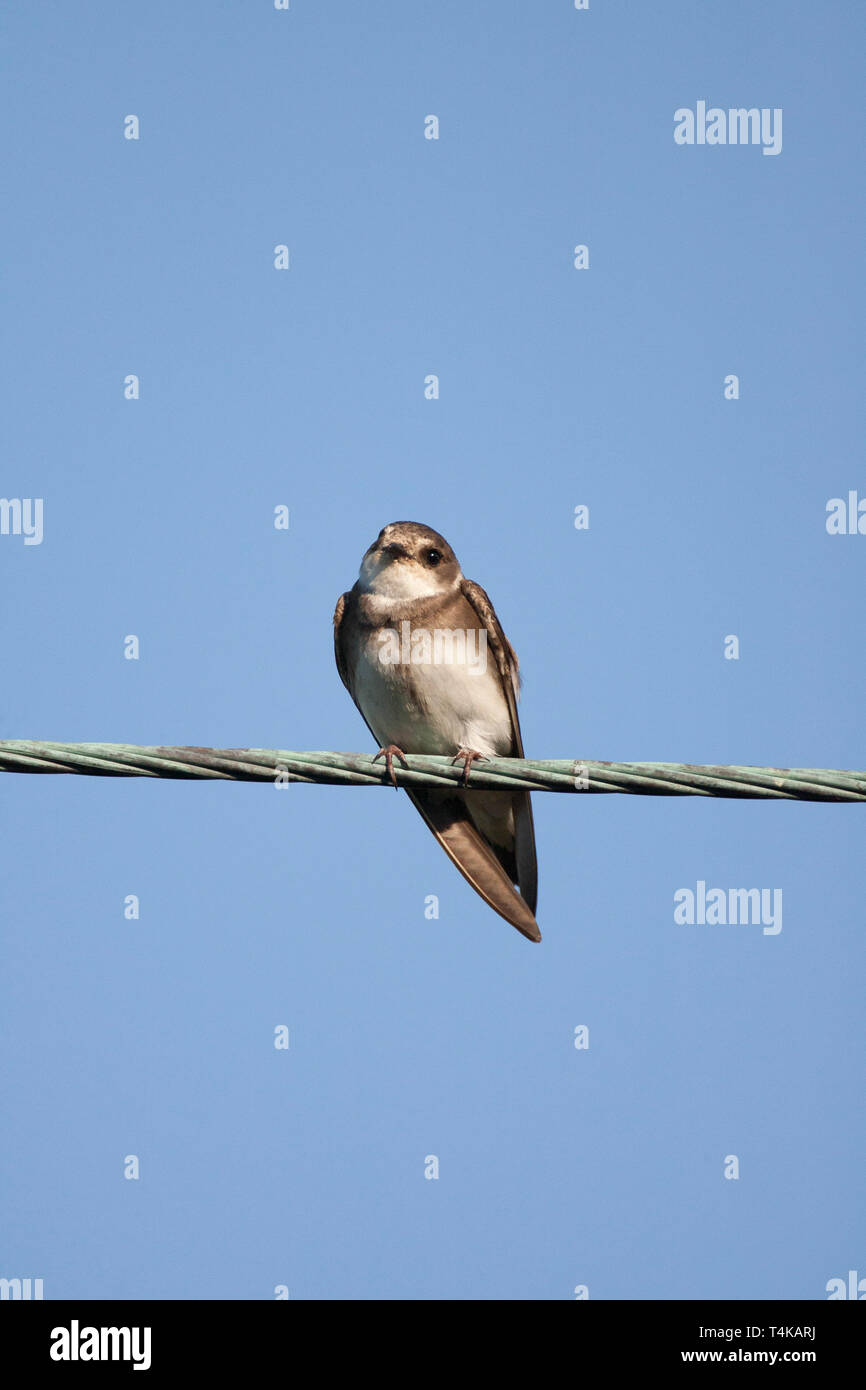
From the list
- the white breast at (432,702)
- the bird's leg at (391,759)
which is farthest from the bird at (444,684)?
the bird's leg at (391,759)

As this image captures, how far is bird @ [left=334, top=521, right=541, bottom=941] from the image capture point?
726cm

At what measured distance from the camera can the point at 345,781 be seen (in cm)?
508

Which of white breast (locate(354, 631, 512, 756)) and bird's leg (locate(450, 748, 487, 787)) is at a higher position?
white breast (locate(354, 631, 512, 756))

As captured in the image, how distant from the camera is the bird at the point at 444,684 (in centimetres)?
726

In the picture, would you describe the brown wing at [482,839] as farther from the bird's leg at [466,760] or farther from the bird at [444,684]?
the bird's leg at [466,760]

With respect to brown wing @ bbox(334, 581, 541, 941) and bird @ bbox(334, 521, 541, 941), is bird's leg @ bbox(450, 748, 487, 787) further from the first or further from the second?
brown wing @ bbox(334, 581, 541, 941)

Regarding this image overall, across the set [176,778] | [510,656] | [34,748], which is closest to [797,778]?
[176,778]

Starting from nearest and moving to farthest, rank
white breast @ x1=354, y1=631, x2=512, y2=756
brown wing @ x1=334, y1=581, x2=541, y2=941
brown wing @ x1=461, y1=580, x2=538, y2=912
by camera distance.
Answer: white breast @ x1=354, y1=631, x2=512, y2=756
brown wing @ x1=334, y1=581, x2=541, y2=941
brown wing @ x1=461, y1=580, x2=538, y2=912

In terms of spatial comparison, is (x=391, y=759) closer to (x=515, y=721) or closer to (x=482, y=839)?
(x=515, y=721)

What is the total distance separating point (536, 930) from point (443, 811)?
86 centimetres

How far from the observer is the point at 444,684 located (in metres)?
7.25

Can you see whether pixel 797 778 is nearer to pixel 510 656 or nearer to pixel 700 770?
pixel 700 770

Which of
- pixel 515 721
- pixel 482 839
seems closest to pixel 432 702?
pixel 515 721

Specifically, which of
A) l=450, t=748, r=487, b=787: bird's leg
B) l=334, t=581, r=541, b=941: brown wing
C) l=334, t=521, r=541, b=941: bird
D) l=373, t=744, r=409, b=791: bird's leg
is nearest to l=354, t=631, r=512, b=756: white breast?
l=334, t=521, r=541, b=941: bird
